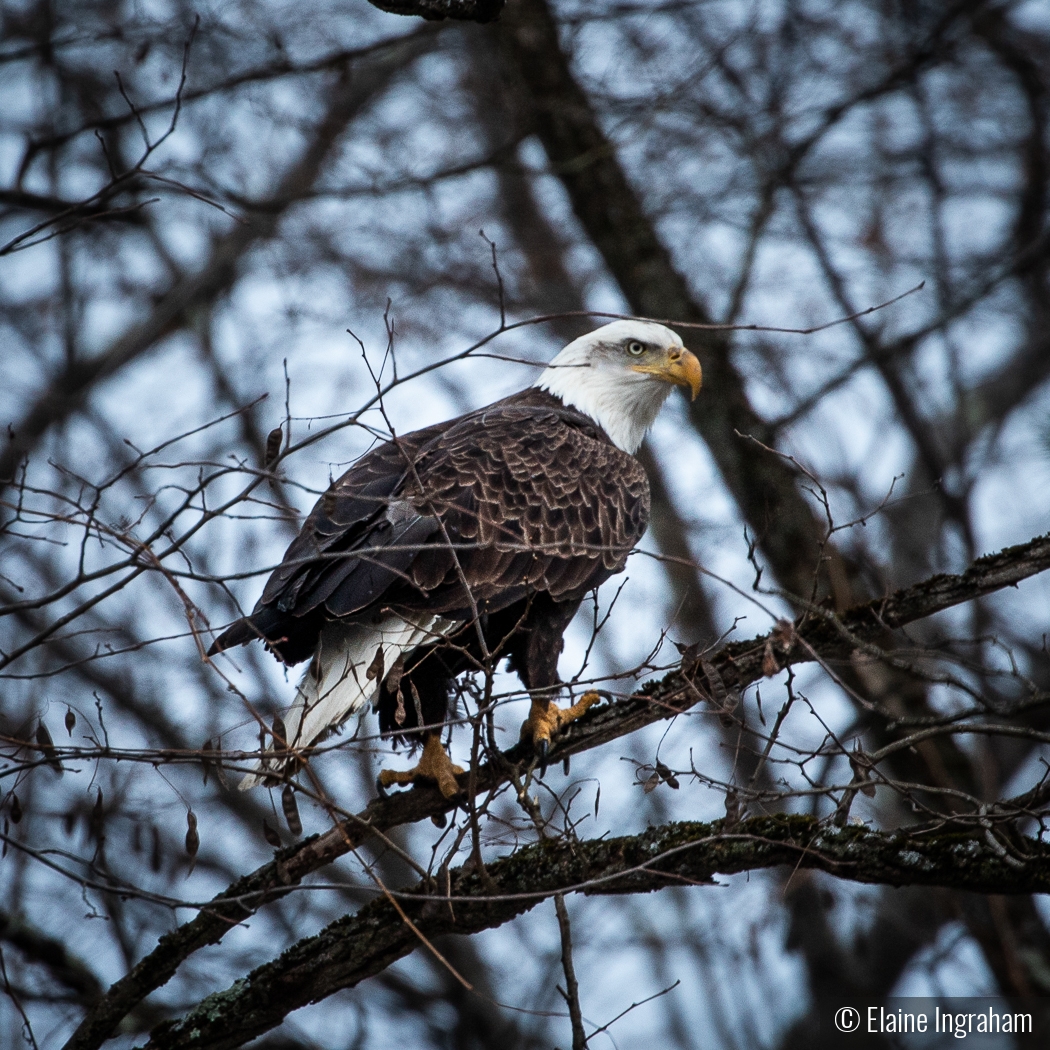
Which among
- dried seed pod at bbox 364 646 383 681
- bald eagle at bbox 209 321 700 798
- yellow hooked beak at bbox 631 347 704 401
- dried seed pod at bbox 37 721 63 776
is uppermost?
yellow hooked beak at bbox 631 347 704 401

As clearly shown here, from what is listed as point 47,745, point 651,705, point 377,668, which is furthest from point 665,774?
point 47,745

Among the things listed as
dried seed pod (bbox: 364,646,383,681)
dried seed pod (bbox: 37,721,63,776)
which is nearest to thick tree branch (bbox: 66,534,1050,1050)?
dried seed pod (bbox: 364,646,383,681)

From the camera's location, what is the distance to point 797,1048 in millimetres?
7770

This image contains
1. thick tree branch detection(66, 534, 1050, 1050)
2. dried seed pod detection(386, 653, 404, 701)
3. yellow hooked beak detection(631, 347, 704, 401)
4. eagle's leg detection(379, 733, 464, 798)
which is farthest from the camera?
yellow hooked beak detection(631, 347, 704, 401)

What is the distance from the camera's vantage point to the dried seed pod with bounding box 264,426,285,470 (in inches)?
115

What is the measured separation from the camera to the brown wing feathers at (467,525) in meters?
3.93

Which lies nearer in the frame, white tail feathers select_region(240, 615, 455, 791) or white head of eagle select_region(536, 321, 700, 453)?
white tail feathers select_region(240, 615, 455, 791)

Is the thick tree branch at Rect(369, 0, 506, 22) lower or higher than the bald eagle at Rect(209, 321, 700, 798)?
higher

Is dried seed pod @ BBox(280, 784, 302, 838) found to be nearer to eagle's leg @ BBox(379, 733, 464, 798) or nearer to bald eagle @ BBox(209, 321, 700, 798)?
bald eagle @ BBox(209, 321, 700, 798)

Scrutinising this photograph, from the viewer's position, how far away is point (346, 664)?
403cm

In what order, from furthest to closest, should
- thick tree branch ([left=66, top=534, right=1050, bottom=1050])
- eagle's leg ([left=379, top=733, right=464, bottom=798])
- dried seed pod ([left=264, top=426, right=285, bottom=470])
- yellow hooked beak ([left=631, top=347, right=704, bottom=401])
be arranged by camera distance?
yellow hooked beak ([left=631, top=347, right=704, bottom=401]) → eagle's leg ([left=379, top=733, right=464, bottom=798]) → thick tree branch ([left=66, top=534, right=1050, bottom=1050]) → dried seed pod ([left=264, top=426, right=285, bottom=470])

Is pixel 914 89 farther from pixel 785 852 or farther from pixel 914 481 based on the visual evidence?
pixel 785 852

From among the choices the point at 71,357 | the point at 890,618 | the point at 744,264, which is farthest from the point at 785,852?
the point at 71,357

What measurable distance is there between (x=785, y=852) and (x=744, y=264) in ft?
14.8
